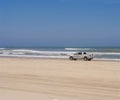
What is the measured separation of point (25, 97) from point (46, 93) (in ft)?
3.76

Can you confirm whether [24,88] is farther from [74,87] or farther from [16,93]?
[74,87]

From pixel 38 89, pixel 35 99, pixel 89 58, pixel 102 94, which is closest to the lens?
pixel 35 99

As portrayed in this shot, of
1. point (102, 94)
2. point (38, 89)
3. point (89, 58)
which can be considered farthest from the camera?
point (89, 58)

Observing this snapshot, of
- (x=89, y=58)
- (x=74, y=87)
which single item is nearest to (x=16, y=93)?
(x=74, y=87)

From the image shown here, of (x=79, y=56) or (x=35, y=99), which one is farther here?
(x=79, y=56)

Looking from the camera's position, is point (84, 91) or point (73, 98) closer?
point (73, 98)

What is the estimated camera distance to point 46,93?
10.8 meters

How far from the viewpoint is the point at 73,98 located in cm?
985

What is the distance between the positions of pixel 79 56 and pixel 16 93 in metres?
27.3

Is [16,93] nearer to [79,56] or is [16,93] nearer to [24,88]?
[24,88]

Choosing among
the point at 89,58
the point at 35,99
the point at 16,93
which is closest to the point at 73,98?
the point at 35,99

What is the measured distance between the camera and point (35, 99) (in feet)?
31.4

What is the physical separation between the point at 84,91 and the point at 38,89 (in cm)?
197

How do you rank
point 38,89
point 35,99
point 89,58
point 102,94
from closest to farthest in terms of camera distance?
point 35,99
point 102,94
point 38,89
point 89,58
